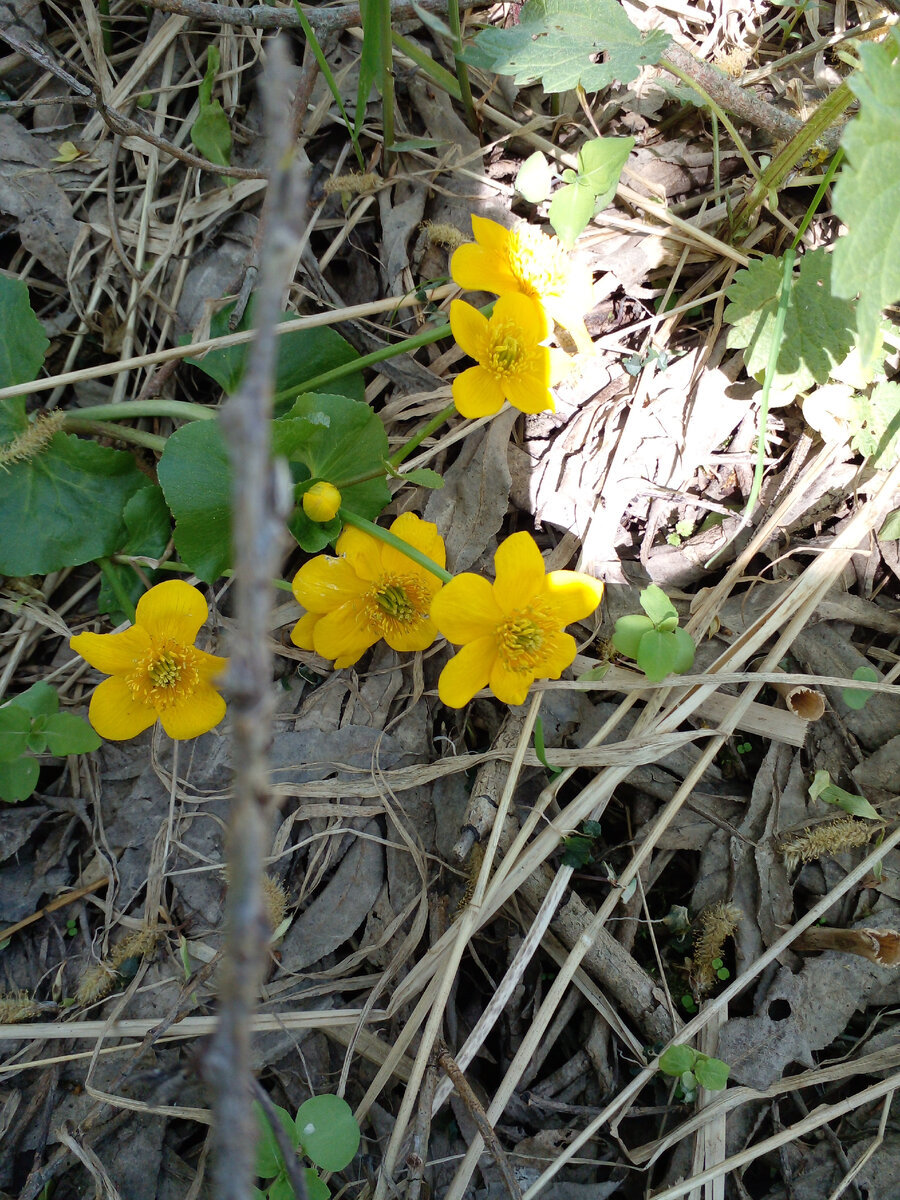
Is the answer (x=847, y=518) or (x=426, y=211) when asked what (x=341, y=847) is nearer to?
(x=847, y=518)

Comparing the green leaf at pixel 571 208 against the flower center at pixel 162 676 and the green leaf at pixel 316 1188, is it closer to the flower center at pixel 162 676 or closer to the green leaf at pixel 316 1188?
the flower center at pixel 162 676

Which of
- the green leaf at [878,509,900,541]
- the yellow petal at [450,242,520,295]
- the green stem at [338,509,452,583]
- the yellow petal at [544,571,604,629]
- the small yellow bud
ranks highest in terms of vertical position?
the yellow petal at [450,242,520,295]

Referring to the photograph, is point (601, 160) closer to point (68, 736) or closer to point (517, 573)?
point (517, 573)

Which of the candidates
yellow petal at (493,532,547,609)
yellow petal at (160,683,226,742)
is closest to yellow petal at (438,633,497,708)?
yellow petal at (493,532,547,609)

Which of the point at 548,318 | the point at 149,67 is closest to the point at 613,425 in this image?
the point at 548,318

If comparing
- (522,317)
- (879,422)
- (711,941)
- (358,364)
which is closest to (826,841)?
(711,941)

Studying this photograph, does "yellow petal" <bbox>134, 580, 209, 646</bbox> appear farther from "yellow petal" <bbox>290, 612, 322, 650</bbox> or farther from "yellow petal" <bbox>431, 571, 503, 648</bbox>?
"yellow petal" <bbox>431, 571, 503, 648</bbox>
